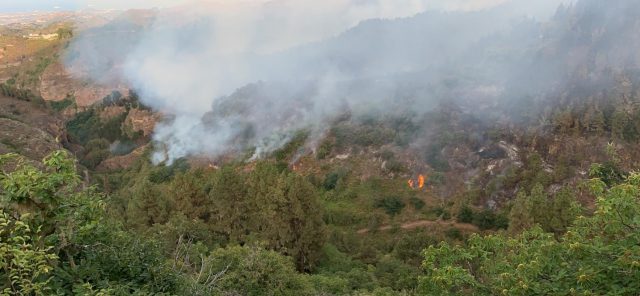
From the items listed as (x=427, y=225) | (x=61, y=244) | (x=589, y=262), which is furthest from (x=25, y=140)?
(x=589, y=262)

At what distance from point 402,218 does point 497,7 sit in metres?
89.7

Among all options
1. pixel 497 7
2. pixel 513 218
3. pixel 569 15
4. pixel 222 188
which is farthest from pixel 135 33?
pixel 513 218

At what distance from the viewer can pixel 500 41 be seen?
8838 centimetres

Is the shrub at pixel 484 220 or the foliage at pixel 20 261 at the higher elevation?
the foliage at pixel 20 261

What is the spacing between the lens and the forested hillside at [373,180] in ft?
25.4

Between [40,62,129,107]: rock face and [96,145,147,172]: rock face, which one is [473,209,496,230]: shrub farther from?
[40,62,129,107]: rock face

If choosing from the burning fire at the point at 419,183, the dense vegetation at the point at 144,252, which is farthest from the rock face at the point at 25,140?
the burning fire at the point at 419,183

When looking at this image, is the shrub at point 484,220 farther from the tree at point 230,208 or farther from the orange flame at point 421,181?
the tree at point 230,208

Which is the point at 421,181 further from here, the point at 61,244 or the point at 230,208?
the point at 61,244

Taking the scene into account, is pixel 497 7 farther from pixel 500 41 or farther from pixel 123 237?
pixel 123 237

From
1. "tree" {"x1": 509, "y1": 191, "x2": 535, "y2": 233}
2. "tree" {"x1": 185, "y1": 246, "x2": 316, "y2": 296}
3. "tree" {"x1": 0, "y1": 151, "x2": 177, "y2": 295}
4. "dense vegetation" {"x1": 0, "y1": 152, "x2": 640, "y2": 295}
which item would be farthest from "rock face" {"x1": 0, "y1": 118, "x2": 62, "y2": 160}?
"tree" {"x1": 509, "y1": 191, "x2": 535, "y2": 233}

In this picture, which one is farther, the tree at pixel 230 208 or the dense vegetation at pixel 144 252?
the tree at pixel 230 208

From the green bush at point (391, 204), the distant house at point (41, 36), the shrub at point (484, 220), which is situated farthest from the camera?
the distant house at point (41, 36)

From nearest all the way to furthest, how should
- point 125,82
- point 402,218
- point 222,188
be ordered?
point 222,188 → point 402,218 → point 125,82
